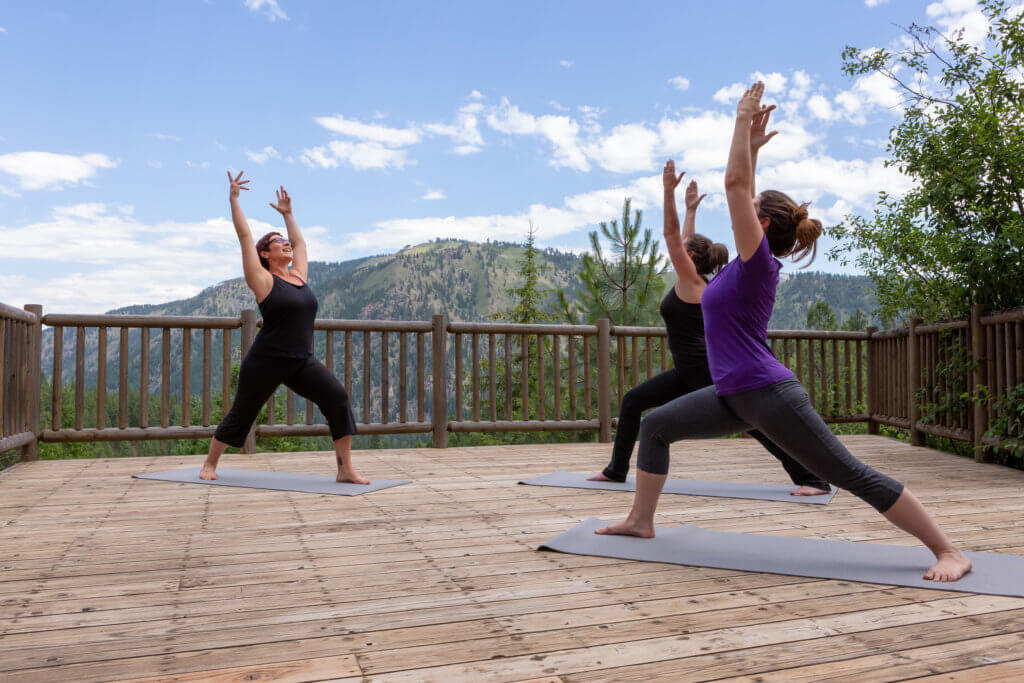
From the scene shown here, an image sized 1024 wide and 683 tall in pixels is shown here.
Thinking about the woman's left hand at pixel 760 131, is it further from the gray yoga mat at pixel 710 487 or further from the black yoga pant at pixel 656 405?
the gray yoga mat at pixel 710 487

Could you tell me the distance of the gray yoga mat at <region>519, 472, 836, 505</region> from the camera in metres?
3.32

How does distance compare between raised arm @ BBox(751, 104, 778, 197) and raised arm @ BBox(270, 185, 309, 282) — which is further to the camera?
raised arm @ BBox(270, 185, 309, 282)

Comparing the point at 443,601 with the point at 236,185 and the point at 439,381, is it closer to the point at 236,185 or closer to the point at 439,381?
the point at 236,185

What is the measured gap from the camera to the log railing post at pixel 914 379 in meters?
5.85

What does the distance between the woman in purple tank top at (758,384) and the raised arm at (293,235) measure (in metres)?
2.39

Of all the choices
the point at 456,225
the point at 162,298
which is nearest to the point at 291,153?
the point at 456,225

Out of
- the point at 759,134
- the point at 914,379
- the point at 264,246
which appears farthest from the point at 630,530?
the point at 914,379

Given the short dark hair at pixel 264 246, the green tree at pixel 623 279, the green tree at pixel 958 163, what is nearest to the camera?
the short dark hair at pixel 264 246

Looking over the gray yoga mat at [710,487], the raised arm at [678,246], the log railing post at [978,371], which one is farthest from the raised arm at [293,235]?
the log railing post at [978,371]

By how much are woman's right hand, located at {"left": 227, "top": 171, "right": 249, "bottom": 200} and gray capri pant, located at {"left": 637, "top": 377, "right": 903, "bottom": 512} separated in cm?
266

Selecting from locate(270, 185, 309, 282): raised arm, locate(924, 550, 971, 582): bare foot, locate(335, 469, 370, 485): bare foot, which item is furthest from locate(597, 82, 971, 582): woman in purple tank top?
locate(270, 185, 309, 282): raised arm

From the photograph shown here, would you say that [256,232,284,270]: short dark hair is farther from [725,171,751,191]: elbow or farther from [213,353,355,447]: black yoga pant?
[725,171,751,191]: elbow

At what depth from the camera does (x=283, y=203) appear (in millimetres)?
3988

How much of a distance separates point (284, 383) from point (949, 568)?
10.0 ft
